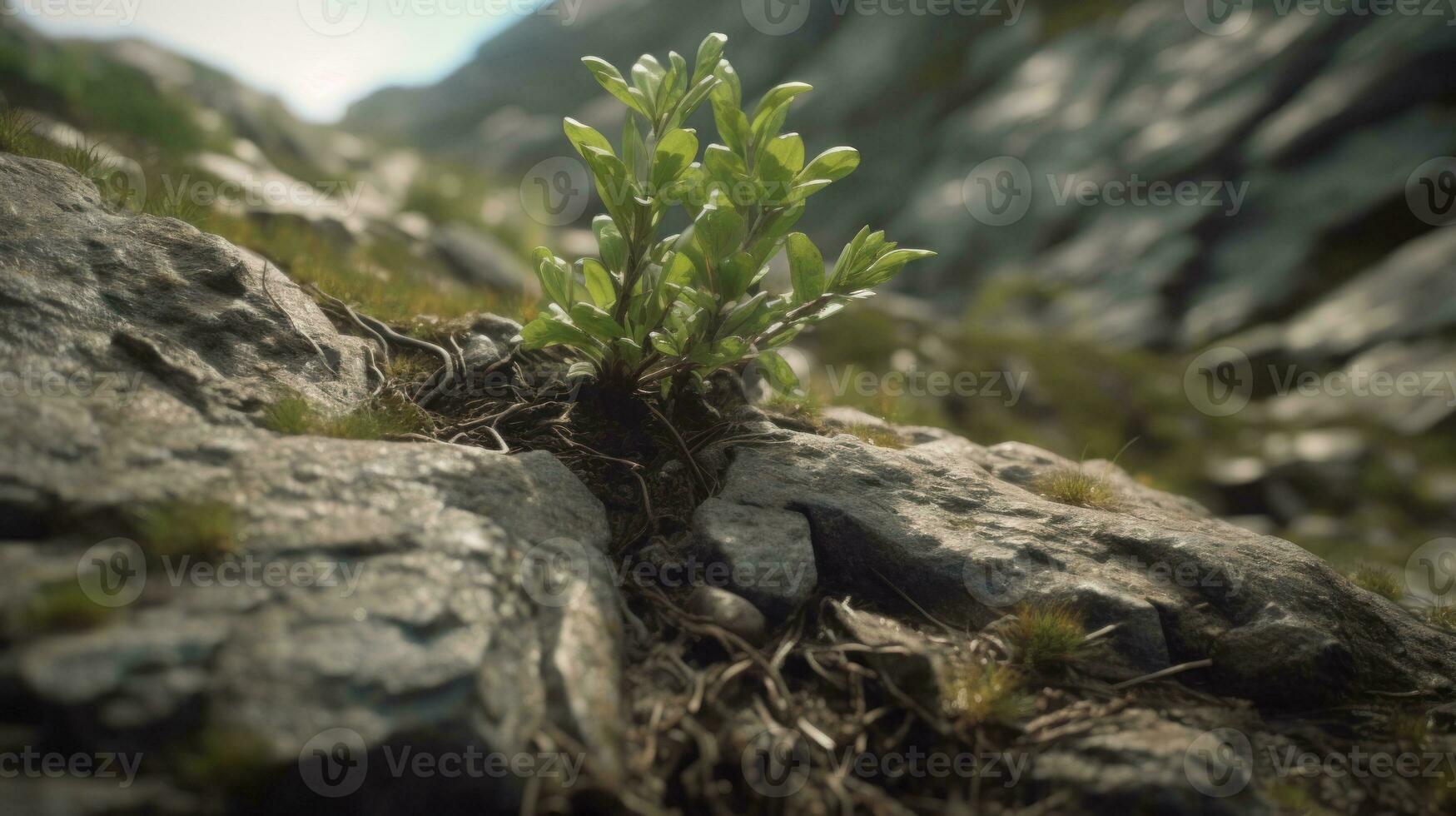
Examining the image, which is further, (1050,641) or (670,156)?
(670,156)

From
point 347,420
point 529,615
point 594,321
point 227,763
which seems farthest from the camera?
point 594,321

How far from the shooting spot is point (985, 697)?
231cm

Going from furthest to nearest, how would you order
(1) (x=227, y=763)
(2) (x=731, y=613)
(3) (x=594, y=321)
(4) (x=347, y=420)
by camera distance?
(3) (x=594, y=321)
(4) (x=347, y=420)
(2) (x=731, y=613)
(1) (x=227, y=763)

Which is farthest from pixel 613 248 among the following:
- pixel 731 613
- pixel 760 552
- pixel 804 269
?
pixel 731 613

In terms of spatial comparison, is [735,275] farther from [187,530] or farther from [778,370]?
[187,530]

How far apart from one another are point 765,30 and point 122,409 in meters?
31.9

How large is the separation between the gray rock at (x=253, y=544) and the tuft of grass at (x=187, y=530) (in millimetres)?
22

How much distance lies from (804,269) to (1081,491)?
5.79ft

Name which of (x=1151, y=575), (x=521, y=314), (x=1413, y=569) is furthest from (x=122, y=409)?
(x=1413, y=569)

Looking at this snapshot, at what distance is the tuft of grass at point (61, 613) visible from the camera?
1.74 m

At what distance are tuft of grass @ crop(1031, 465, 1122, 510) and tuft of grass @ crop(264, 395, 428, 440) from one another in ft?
9.62

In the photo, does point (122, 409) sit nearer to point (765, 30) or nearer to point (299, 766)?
point (299, 766)

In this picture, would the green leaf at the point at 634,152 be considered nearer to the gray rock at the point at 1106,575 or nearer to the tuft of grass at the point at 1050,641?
the gray rock at the point at 1106,575

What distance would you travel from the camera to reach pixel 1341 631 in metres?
2.84
